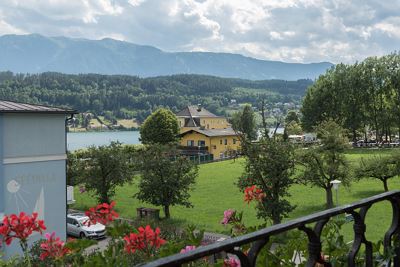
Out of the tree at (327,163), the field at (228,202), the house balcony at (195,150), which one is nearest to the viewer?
the field at (228,202)

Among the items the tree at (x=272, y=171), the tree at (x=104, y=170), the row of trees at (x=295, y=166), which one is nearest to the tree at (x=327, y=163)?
the row of trees at (x=295, y=166)

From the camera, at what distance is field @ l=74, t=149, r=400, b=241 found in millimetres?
24062

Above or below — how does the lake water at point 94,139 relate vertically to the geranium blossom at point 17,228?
below

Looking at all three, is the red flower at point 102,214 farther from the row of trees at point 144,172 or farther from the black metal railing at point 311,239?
the row of trees at point 144,172

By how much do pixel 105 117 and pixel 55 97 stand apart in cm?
2154

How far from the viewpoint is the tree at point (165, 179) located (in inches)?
1090

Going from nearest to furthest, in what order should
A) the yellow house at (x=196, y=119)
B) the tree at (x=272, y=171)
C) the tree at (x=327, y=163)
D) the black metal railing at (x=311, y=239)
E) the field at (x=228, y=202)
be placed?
the black metal railing at (x=311, y=239) < the tree at (x=272, y=171) < the field at (x=228, y=202) < the tree at (x=327, y=163) < the yellow house at (x=196, y=119)

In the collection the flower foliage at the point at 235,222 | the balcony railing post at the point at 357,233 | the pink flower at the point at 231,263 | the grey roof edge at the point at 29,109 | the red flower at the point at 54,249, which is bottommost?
the red flower at the point at 54,249

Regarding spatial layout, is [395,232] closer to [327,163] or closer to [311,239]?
[311,239]

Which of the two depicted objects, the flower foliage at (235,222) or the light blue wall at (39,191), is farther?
the light blue wall at (39,191)

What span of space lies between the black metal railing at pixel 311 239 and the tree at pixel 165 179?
25141 millimetres

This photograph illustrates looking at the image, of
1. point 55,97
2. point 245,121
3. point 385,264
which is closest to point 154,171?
point 385,264

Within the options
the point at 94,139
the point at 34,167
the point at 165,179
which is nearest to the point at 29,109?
the point at 34,167

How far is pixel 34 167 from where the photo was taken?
18.5 m
